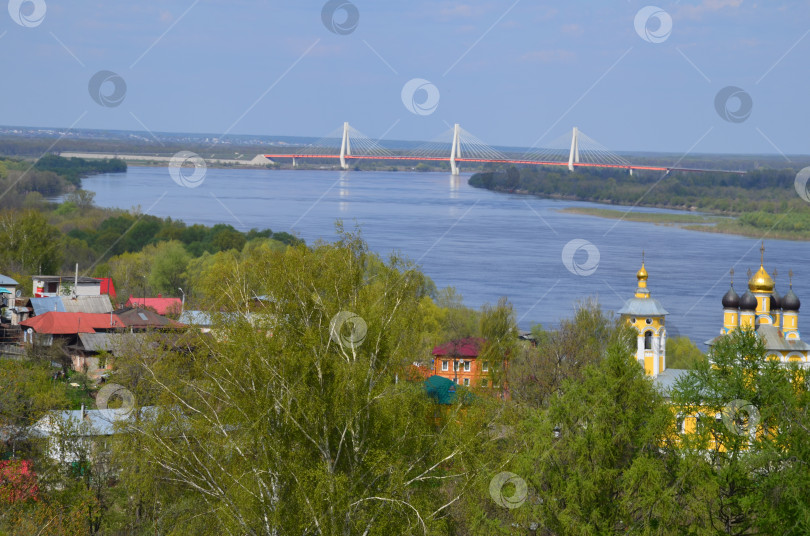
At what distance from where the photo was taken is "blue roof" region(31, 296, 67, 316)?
81.1ft

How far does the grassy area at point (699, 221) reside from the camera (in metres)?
60.0

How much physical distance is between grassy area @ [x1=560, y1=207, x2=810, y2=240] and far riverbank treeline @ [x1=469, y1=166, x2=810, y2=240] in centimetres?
10

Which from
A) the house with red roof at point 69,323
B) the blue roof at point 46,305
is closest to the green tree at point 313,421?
the house with red roof at point 69,323

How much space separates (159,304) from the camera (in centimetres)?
2695

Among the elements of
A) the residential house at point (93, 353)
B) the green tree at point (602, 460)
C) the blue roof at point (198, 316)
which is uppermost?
the blue roof at point (198, 316)

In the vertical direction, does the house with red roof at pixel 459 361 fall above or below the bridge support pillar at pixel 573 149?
below

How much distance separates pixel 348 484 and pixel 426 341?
4.29 metres

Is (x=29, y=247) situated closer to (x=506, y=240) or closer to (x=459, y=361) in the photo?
(x=459, y=361)

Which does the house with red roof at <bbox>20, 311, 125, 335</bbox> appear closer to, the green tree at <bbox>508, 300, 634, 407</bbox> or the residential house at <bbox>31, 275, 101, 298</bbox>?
the residential house at <bbox>31, 275, 101, 298</bbox>

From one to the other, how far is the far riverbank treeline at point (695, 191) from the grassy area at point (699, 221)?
0.32 feet

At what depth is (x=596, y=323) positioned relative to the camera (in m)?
20.4

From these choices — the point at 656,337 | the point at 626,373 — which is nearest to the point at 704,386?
the point at 626,373

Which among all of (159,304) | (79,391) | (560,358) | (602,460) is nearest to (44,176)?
(159,304)

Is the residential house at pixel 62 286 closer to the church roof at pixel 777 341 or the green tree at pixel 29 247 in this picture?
the green tree at pixel 29 247
